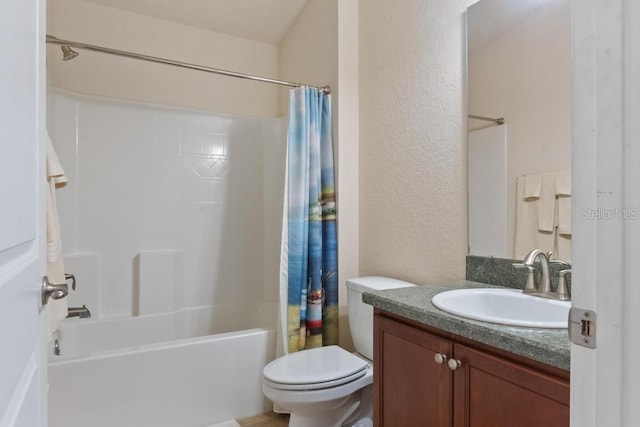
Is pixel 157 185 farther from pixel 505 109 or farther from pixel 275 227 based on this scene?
pixel 505 109

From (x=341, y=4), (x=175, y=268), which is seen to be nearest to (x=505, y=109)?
(x=341, y=4)

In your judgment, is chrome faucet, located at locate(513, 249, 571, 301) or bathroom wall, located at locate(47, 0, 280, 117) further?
bathroom wall, located at locate(47, 0, 280, 117)

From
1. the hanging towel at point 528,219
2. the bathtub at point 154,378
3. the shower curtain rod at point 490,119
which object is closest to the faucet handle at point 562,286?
the hanging towel at point 528,219

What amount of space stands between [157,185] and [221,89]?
96 centimetres

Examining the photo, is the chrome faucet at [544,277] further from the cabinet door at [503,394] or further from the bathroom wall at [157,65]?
the bathroom wall at [157,65]

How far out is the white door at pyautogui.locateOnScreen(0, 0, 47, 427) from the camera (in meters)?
0.47

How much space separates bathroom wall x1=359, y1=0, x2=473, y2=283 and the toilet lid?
1.63 feet

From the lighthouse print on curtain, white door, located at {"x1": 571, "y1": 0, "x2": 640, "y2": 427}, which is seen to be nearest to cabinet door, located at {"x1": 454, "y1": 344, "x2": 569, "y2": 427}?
white door, located at {"x1": 571, "y1": 0, "x2": 640, "y2": 427}

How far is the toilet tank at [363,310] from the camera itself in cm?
165

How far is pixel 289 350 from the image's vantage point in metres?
1.93

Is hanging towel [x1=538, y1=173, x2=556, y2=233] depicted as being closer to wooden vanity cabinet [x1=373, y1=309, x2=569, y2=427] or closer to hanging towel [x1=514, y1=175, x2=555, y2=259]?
hanging towel [x1=514, y1=175, x2=555, y2=259]

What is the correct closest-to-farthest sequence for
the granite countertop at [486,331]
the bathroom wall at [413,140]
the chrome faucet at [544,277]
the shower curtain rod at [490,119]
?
the granite countertop at [486,331] < the chrome faucet at [544,277] < the shower curtain rod at [490,119] < the bathroom wall at [413,140]

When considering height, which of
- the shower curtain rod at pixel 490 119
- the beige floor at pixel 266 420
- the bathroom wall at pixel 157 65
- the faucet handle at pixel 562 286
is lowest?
the beige floor at pixel 266 420

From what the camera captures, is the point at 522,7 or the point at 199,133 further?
the point at 199,133
